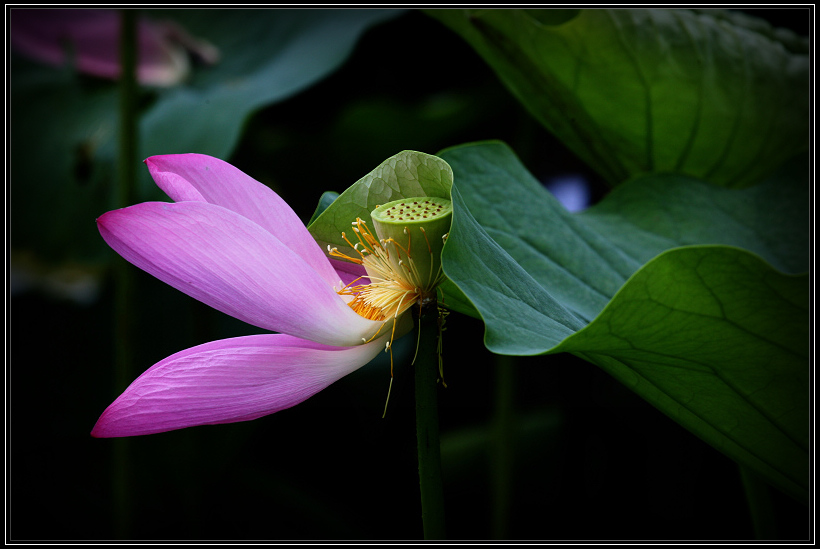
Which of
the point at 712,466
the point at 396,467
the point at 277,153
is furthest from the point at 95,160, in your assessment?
the point at 712,466

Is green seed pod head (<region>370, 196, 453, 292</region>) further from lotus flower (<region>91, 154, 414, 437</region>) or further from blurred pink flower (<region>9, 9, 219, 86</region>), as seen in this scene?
blurred pink flower (<region>9, 9, 219, 86</region>)

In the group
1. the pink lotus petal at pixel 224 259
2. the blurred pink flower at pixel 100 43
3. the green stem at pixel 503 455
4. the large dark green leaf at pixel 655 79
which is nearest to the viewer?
the pink lotus petal at pixel 224 259

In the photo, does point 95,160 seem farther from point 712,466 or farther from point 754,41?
point 712,466

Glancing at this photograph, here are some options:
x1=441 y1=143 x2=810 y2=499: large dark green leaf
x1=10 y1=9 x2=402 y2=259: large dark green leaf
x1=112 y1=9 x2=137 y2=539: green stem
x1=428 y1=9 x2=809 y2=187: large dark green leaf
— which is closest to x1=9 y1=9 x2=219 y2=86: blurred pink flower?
x1=10 y1=9 x2=402 y2=259: large dark green leaf

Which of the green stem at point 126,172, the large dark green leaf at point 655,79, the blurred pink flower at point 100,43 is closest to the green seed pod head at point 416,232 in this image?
the large dark green leaf at point 655,79

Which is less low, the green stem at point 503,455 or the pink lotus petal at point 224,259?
the pink lotus petal at point 224,259

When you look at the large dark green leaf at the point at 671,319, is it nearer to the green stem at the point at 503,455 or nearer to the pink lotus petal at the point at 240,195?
the pink lotus petal at the point at 240,195
